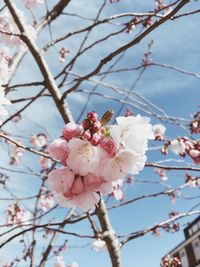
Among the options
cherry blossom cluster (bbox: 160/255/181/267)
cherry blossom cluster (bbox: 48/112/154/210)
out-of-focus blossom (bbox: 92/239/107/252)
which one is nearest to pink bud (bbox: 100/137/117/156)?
cherry blossom cluster (bbox: 48/112/154/210)

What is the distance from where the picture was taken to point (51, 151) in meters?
1.16

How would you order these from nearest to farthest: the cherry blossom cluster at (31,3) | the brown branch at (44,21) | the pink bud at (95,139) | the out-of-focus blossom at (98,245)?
the pink bud at (95,139), the brown branch at (44,21), the cherry blossom cluster at (31,3), the out-of-focus blossom at (98,245)

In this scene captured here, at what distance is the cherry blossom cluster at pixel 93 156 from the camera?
1153 mm

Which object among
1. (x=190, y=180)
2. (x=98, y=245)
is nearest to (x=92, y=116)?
(x=190, y=180)

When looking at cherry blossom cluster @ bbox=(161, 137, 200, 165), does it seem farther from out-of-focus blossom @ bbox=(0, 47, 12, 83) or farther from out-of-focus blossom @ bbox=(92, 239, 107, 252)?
out-of-focus blossom @ bbox=(92, 239, 107, 252)

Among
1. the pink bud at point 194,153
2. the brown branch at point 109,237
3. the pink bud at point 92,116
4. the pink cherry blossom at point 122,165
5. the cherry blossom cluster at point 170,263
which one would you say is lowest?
the pink cherry blossom at point 122,165

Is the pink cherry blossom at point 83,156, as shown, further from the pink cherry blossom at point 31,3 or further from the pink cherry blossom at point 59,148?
the pink cherry blossom at point 31,3

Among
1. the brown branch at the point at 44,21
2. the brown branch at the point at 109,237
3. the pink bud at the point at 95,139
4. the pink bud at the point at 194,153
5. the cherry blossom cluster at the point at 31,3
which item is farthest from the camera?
the cherry blossom cluster at the point at 31,3

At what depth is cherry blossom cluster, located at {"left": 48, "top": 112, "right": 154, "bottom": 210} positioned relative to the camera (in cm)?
115

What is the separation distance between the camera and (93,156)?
1.17 metres

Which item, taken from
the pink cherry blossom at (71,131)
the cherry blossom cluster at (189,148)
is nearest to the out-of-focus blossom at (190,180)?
the cherry blossom cluster at (189,148)

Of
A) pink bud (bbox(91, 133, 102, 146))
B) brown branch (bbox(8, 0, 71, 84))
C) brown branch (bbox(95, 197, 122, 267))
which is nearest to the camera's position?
pink bud (bbox(91, 133, 102, 146))

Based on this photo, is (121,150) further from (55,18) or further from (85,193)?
(55,18)

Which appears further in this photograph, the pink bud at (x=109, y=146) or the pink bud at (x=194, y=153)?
the pink bud at (x=194, y=153)
